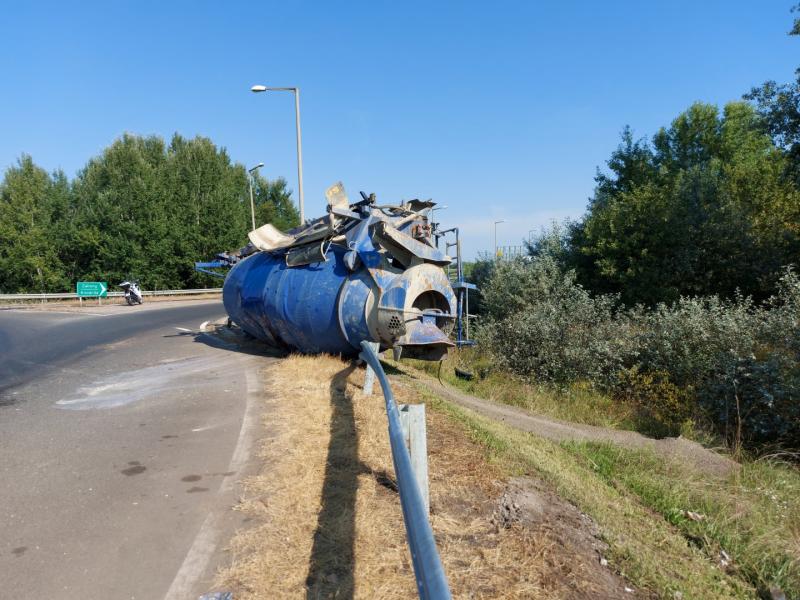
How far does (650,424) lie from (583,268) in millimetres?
11556

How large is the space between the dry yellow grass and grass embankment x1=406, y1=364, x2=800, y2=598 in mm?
553

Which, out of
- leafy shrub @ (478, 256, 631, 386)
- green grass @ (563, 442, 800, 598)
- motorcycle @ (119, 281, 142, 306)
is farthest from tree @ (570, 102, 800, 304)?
motorcycle @ (119, 281, 142, 306)

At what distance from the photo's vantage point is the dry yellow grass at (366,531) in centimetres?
292

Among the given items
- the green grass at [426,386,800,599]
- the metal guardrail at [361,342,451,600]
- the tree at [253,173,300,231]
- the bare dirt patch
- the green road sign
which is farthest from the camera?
the tree at [253,173,300,231]

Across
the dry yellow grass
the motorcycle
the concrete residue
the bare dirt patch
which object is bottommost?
the dry yellow grass

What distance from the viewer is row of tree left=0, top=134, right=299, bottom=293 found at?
36500mm

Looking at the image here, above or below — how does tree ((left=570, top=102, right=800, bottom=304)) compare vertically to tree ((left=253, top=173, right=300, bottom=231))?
below

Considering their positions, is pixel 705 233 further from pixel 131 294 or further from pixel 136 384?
pixel 131 294

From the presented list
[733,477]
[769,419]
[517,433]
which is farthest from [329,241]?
[769,419]

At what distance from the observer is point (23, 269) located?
36.4 metres

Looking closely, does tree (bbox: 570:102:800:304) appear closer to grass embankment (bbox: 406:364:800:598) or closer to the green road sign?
grass embankment (bbox: 406:364:800:598)

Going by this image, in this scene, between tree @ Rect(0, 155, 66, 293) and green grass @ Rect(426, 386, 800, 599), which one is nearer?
green grass @ Rect(426, 386, 800, 599)

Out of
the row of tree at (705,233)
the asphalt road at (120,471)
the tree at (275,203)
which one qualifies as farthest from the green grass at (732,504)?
the tree at (275,203)

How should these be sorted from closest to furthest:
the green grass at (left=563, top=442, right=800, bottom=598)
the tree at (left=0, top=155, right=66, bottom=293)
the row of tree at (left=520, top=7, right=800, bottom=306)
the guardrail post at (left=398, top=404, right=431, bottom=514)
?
1. the guardrail post at (left=398, top=404, right=431, bottom=514)
2. the green grass at (left=563, top=442, right=800, bottom=598)
3. the row of tree at (left=520, top=7, right=800, bottom=306)
4. the tree at (left=0, top=155, right=66, bottom=293)
